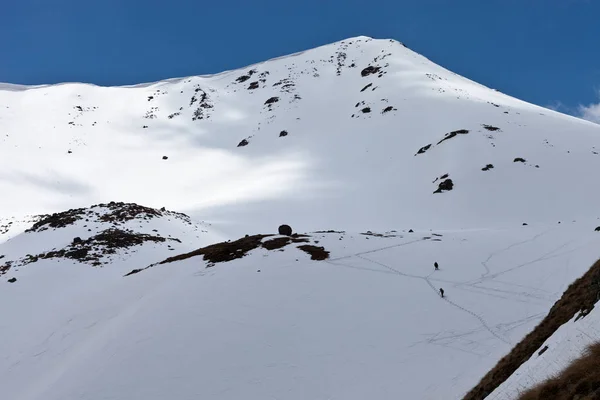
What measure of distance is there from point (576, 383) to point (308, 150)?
79.2m

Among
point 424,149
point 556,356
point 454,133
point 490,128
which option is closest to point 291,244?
point 556,356

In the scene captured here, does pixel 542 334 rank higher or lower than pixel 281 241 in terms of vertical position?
lower

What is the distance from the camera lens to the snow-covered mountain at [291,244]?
17922 mm

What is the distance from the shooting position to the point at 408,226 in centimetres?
4569

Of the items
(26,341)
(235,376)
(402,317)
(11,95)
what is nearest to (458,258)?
(402,317)

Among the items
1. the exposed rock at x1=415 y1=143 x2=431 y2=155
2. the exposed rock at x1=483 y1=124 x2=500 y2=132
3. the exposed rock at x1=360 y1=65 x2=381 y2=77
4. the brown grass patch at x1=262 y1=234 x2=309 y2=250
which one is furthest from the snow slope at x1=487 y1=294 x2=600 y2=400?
the exposed rock at x1=360 y1=65 x2=381 y2=77

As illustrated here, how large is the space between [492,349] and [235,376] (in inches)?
438

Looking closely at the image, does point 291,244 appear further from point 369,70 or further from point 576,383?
point 369,70

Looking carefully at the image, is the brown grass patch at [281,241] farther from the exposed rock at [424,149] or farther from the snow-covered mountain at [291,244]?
the exposed rock at [424,149]

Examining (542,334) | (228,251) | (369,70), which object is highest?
(369,70)

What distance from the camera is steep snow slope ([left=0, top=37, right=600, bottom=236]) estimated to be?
51375mm

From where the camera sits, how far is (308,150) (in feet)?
281

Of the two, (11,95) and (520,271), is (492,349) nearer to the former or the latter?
(520,271)

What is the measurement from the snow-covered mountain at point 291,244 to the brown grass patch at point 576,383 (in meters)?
7.11
